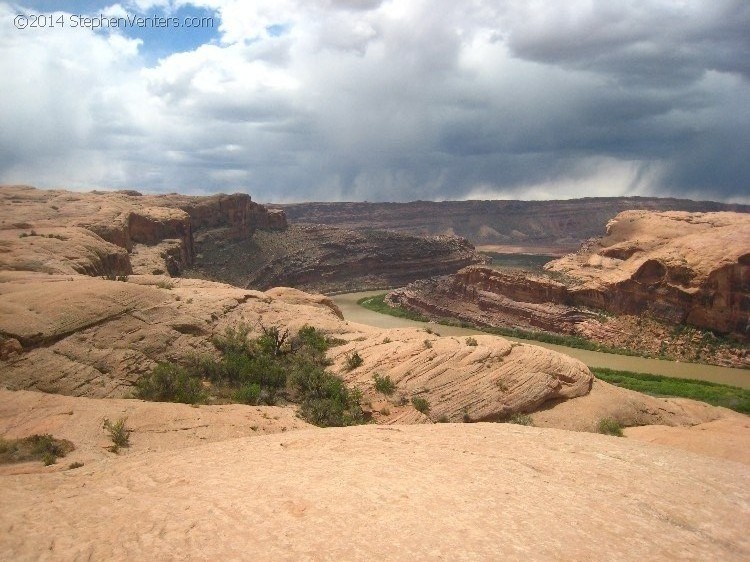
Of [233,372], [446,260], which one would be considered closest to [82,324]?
[233,372]

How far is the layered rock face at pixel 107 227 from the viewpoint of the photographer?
1089 inches

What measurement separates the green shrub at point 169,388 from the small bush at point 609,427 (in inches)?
435

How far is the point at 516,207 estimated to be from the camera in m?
168

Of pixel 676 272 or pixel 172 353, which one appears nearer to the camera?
pixel 172 353

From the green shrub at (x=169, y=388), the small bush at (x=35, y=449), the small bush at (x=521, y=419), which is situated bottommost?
the small bush at (x=521, y=419)

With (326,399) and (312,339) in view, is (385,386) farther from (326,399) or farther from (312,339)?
(312,339)

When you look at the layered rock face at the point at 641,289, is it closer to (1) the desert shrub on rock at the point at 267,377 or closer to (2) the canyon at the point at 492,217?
(1) the desert shrub on rock at the point at 267,377

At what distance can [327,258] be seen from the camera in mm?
78250

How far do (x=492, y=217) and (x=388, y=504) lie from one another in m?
169

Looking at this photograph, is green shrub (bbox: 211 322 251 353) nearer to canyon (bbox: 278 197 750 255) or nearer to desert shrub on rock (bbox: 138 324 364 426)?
desert shrub on rock (bbox: 138 324 364 426)

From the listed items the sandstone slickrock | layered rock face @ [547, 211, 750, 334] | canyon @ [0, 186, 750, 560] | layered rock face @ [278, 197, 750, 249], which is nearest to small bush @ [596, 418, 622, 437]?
canyon @ [0, 186, 750, 560]

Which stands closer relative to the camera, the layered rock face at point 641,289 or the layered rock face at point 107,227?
the layered rock face at point 107,227

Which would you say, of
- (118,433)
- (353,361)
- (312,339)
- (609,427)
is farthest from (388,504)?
(312,339)

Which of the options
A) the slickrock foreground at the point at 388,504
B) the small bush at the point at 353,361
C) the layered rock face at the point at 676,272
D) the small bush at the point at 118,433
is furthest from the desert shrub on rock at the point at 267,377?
the layered rock face at the point at 676,272
